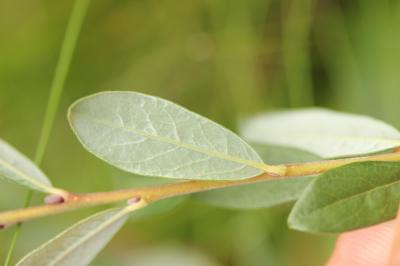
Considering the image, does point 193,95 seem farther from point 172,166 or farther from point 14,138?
point 172,166

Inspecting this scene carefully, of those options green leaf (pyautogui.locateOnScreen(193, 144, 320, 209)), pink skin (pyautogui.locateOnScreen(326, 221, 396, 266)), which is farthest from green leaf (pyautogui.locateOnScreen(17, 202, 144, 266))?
pink skin (pyautogui.locateOnScreen(326, 221, 396, 266))

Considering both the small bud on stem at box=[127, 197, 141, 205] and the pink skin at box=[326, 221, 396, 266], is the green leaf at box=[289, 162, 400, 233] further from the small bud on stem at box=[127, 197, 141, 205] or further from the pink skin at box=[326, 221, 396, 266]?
the pink skin at box=[326, 221, 396, 266]

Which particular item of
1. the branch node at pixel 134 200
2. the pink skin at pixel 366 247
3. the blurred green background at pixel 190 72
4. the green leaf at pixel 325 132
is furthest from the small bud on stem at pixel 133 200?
the blurred green background at pixel 190 72

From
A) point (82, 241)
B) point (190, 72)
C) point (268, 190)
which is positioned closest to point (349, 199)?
point (268, 190)

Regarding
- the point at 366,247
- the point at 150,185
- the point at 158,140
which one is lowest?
the point at 366,247

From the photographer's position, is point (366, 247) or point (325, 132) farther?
point (366, 247)

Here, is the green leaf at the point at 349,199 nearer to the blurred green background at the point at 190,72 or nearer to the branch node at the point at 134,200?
the branch node at the point at 134,200

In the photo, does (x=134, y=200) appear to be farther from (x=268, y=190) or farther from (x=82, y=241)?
(x=268, y=190)
